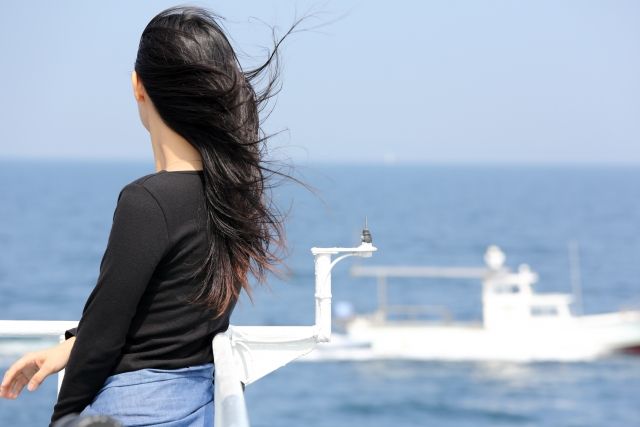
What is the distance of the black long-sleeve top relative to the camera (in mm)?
1567

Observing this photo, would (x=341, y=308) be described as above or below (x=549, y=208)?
below

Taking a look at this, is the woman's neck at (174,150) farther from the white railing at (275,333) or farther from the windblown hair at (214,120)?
the white railing at (275,333)

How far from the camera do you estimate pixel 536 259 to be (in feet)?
171

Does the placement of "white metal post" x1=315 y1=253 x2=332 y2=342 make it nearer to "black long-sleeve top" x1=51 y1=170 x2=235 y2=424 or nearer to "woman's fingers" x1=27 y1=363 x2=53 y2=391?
"black long-sleeve top" x1=51 y1=170 x2=235 y2=424

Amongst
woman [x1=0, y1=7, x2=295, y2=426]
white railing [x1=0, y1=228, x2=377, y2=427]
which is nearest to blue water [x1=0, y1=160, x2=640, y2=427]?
white railing [x1=0, y1=228, x2=377, y2=427]

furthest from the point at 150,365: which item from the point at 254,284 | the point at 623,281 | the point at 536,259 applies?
the point at 536,259

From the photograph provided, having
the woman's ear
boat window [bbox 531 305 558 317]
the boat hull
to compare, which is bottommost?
the boat hull

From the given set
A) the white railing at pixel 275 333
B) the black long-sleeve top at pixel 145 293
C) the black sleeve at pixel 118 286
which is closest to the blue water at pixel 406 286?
the white railing at pixel 275 333

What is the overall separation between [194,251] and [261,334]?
57 centimetres

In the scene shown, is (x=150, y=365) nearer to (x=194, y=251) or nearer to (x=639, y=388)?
(x=194, y=251)

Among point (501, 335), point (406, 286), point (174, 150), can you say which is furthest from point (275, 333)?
point (406, 286)

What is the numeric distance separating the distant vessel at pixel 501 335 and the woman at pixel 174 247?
22978mm

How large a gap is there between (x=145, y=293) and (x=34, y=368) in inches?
10.6

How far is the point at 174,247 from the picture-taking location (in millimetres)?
1626
